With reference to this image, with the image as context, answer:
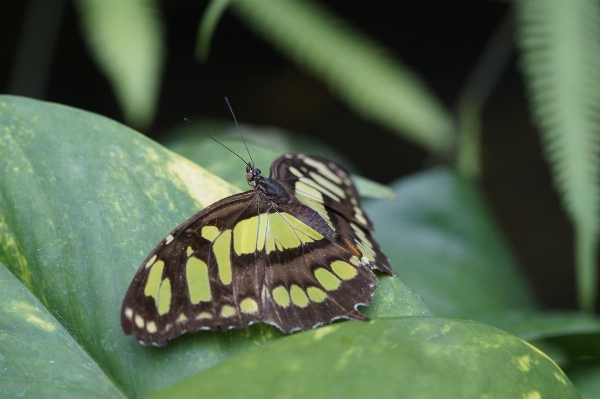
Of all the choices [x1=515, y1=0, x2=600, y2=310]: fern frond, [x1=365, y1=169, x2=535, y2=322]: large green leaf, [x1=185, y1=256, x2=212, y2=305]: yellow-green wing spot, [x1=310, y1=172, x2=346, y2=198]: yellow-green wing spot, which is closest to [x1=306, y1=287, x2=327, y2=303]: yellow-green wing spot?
[x1=185, y1=256, x2=212, y2=305]: yellow-green wing spot

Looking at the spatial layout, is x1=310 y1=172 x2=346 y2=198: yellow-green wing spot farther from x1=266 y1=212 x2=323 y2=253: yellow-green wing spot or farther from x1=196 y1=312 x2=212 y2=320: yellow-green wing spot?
x1=196 y1=312 x2=212 y2=320: yellow-green wing spot

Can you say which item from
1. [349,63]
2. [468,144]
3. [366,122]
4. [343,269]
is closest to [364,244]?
[343,269]

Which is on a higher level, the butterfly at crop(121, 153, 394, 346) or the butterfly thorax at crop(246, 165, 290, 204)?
the butterfly thorax at crop(246, 165, 290, 204)

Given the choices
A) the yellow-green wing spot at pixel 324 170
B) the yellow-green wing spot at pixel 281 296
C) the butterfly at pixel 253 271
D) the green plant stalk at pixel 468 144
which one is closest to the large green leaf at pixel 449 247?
the green plant stalk at pixel 468 144

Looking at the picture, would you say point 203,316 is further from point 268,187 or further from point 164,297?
point 268,187

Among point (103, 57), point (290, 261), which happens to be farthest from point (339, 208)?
point (103, 57)

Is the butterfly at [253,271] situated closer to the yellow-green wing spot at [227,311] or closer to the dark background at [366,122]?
the yellow-green wing spot at [227,311]

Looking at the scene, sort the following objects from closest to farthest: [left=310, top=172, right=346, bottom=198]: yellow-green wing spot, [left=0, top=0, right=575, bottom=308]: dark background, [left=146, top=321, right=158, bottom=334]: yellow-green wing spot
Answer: [left=146, top=321, right=158, bottom=334]: yellow-green wing spot, [left=310, top=172, right=346, bottom=198]: yellow-green wing spot, [left=0, top=0, right=575, bottom=308]: dark background
